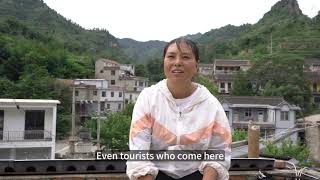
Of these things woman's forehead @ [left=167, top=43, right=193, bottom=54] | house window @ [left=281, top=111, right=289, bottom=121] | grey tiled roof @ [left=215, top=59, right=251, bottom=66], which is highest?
grey tiled roof @ [left=215, top=59, right=251, bottom=66]

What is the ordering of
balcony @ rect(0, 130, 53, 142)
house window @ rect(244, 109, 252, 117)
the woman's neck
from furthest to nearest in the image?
house window @ rect(244, 109, 252, 117), balcony @ rect(0, 130, 53, 142), the woman's neck

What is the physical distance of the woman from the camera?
1.71 m

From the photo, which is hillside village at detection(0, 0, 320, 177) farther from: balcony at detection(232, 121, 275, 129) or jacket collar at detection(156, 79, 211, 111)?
jacket collar at detection(156, 79, 211, 111)

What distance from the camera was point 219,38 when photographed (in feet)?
227

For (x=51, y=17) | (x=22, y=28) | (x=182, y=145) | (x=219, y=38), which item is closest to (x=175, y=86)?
(x=182, y=145)

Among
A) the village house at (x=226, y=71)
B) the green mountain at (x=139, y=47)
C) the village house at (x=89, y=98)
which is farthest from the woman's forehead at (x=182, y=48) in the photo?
the green mountain at (x=139, y=47)

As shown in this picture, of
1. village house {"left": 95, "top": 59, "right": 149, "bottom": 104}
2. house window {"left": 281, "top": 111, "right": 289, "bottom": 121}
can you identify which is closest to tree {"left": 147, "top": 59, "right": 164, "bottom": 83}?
village house {"left": 95, "top": 59, "right": 149, "bottom": 104}

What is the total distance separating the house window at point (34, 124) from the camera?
1451cm

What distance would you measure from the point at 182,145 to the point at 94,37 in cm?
6194

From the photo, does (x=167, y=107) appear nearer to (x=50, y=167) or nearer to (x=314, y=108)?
(x=50, y=167)

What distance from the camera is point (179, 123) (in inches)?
67.6

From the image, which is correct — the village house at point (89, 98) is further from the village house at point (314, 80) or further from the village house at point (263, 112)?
the village house at point (314, 80)

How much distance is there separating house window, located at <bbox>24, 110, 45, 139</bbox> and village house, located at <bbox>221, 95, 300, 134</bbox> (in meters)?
12.1

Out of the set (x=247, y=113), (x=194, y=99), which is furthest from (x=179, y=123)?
(x=247, y=113)
